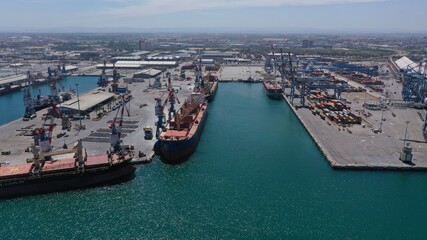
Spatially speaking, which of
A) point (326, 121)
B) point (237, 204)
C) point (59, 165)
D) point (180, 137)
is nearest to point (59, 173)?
point (59, 165)

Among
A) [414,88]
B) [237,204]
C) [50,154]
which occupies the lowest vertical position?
[237,204]

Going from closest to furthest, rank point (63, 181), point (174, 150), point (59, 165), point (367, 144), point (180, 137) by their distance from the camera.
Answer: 1. point (63, 181)
2. point (59, 165)
3. point (174, 150)
4. point (180, 137)
5. point (367, 144)

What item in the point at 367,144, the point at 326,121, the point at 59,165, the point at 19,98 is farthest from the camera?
the point at 19,98

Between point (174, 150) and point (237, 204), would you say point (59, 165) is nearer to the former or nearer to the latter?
point (174, 150)

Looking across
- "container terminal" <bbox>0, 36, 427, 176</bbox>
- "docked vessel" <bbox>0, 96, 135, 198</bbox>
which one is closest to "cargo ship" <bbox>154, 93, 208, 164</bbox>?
"container terminal" <bbox>0, 36, 427, 176</bbox>

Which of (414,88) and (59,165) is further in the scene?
(414,88)

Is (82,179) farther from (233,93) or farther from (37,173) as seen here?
(233,93)

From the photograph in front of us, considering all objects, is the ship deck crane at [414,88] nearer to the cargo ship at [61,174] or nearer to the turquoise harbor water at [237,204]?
the turquoise harbor water at [237,204]
